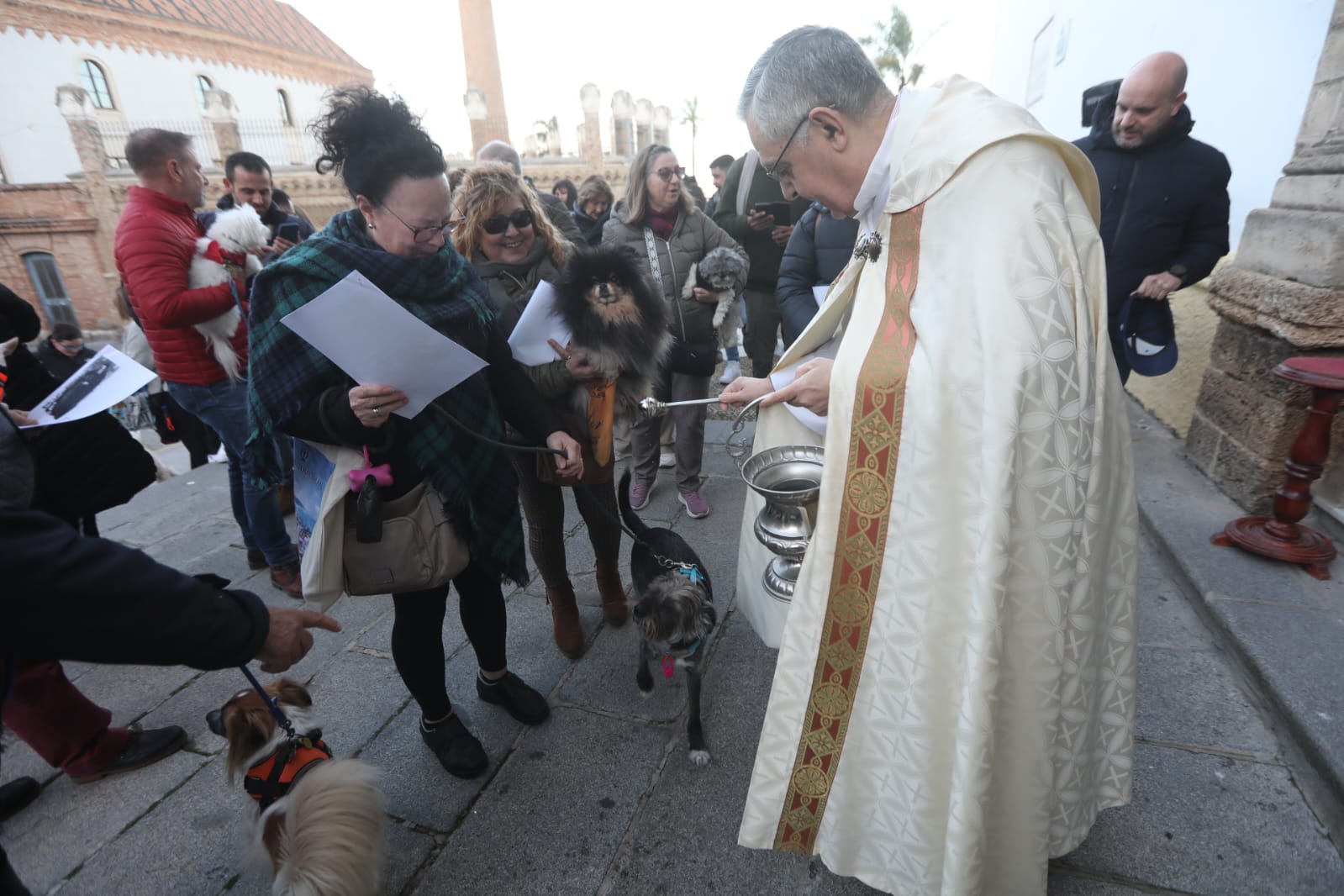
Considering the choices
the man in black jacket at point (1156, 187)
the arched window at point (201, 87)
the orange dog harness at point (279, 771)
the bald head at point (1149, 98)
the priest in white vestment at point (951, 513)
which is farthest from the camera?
the arched window at point (201, 87)

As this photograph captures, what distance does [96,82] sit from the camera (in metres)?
27.7

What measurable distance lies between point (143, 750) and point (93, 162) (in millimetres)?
27117

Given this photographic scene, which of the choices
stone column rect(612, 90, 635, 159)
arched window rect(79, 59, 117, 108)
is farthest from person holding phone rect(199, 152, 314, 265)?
arched window rect(79, 59, 117, 108)

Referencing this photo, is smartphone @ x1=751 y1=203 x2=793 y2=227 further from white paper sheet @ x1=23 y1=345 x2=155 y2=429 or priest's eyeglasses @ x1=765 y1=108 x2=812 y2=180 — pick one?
white paper sheet @ x1=23 y1=345 x2=155 y2=429

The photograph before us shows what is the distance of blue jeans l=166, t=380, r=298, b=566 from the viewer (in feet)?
10.1

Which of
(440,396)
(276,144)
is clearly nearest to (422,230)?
(440,396)

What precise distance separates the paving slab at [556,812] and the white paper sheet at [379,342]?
1274mm

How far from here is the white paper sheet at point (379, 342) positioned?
1489mm

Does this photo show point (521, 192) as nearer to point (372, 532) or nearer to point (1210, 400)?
point (372, 532)

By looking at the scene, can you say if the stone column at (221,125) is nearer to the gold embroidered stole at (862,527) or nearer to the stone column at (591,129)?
the stone column at (591,129)

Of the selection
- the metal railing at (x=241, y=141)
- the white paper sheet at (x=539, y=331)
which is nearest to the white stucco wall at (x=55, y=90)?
the metal railing at (x=241, y=141)

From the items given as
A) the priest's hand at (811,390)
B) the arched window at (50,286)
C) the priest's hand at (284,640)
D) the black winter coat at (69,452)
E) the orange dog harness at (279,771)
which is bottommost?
the arched window at (50,286)

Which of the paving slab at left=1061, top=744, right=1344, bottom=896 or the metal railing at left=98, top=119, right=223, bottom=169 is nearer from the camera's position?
the paving slab at left=1061, top=744, right=1344, bottom=896

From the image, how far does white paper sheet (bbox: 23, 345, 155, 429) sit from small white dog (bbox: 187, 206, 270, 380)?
0.87 m
